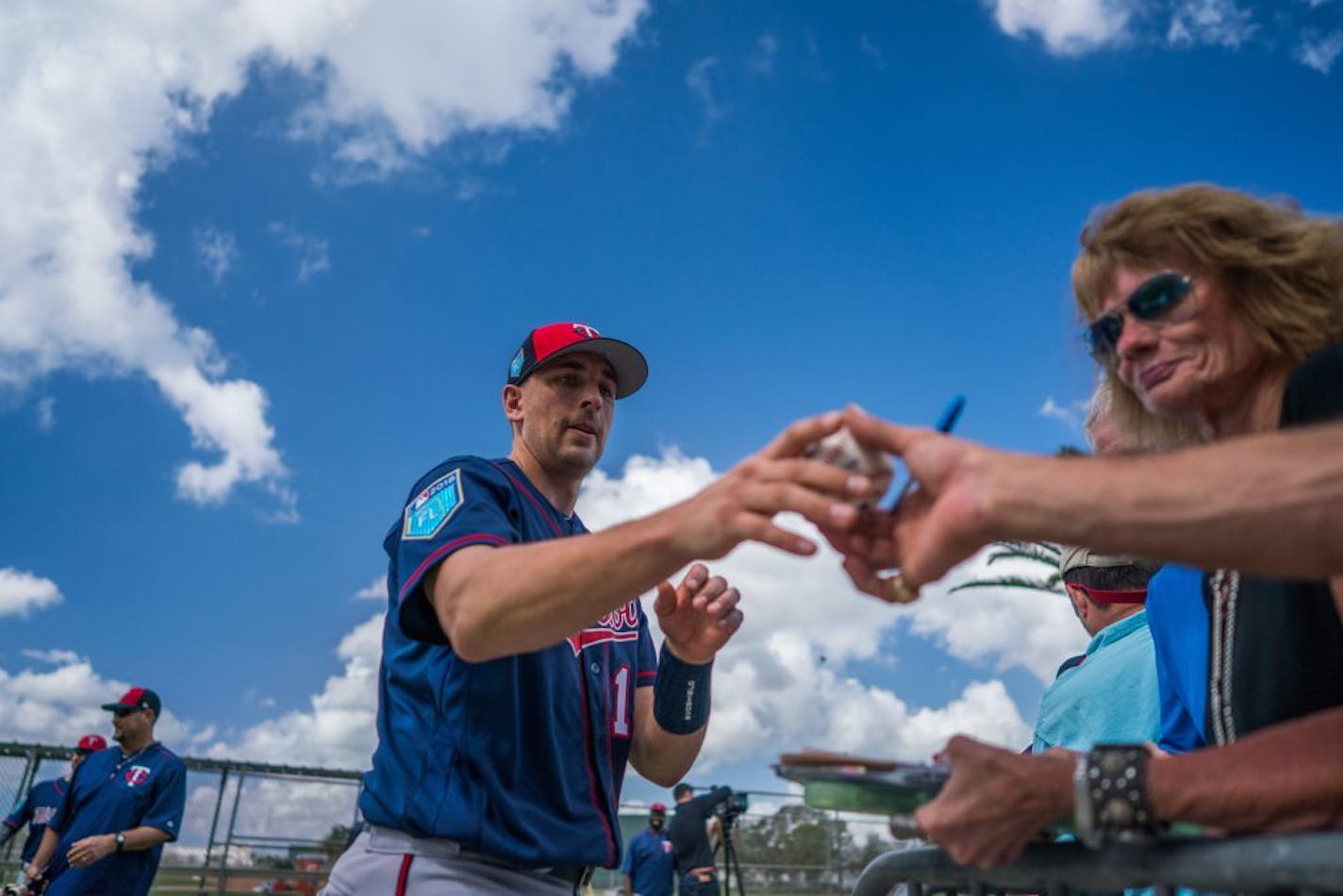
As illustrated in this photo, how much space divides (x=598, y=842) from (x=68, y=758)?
13550 mm

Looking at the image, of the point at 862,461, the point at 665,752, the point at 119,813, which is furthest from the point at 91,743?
the point at 862,461

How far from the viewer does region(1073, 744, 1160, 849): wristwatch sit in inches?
57.4

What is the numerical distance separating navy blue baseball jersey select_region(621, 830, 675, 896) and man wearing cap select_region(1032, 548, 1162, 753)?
11.1 m

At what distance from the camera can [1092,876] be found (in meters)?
1.51

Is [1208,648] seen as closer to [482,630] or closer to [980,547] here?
[980,547]

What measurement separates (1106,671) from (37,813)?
35.4 feet

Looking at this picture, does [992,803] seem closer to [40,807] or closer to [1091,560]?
[1091,560]

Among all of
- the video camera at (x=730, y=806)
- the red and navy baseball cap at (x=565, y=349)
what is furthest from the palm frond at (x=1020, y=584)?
the red and navy baseball cap at (x=565, y=349)

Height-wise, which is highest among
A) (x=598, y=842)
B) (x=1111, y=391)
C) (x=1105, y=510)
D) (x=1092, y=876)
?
(x=1111, y=391)

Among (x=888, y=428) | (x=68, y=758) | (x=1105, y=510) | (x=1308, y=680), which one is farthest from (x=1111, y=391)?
(x=68, y=758)

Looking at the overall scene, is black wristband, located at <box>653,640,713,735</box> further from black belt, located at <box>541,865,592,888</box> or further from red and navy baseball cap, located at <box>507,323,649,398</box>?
red and navy baseball cap, located at <box>507,323,649,398</box>

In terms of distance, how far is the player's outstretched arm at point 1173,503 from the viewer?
1289 millimetres

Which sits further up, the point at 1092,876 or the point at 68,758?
the point at 68,758

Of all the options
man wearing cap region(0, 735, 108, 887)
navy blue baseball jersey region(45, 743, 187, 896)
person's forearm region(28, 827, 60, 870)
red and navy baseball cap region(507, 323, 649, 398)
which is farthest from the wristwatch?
man wearing cap region(0, 735, 108, 887)
